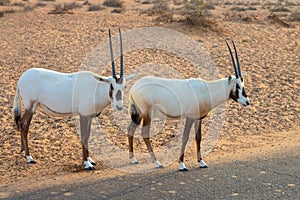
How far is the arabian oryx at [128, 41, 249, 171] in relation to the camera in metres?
8.35

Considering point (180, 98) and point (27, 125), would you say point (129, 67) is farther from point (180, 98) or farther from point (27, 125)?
point (180, 98)

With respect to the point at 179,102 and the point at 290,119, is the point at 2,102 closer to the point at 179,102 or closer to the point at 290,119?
the point at 179,102

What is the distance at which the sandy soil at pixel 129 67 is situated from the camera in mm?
9344

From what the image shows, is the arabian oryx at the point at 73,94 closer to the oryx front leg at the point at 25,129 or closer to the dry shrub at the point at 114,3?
the oryx front leg at the point at 25,129

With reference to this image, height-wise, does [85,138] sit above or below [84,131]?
below

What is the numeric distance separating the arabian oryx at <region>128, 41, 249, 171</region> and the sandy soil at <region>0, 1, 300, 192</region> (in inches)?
32.9

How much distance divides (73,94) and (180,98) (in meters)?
1.57

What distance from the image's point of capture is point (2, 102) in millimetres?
12352

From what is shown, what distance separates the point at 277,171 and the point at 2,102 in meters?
6.58

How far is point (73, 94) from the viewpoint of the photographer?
8445 millimetres

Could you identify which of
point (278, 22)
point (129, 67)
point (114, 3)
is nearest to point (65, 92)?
point (129, 67)

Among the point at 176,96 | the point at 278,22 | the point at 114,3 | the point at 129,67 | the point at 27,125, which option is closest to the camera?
the point at 176,96

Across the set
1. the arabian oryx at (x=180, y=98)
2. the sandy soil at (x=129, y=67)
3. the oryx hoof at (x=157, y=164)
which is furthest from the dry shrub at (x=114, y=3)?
the oryx hoof at (x=157, y=164)

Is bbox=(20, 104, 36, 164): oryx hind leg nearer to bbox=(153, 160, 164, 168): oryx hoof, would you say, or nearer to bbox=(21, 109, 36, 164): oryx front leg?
bbox=(21, 109, 36, 164): oryx front leg
